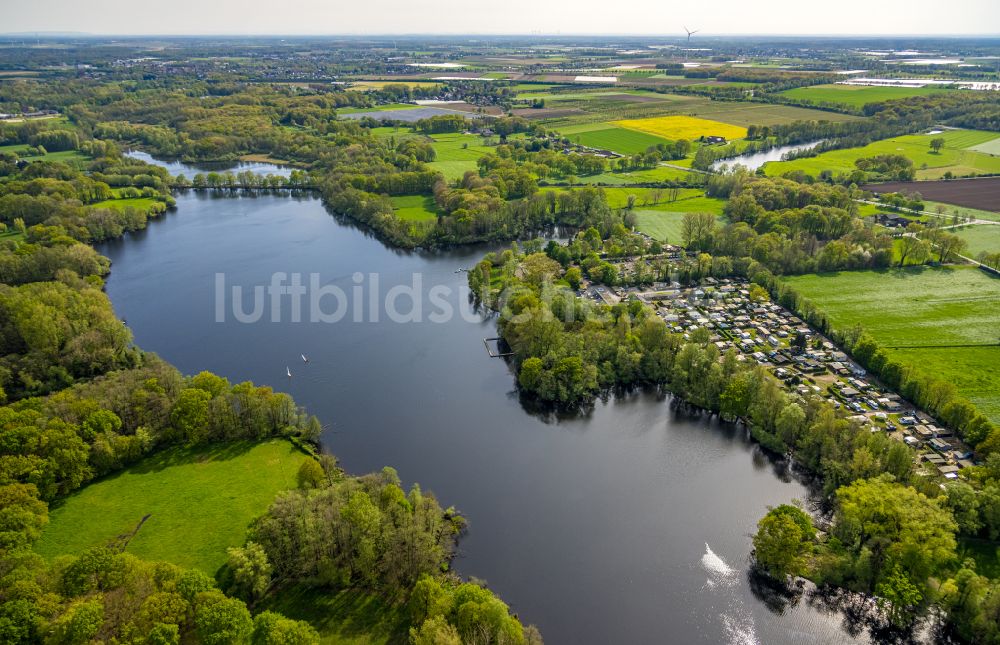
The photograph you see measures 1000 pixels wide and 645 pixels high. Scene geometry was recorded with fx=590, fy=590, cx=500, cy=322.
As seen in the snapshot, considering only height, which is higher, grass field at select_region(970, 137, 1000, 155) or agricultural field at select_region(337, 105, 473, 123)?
agricultural field at select_region(337, 105, 473, 123)

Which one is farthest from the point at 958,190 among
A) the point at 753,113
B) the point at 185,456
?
the point at 185,456

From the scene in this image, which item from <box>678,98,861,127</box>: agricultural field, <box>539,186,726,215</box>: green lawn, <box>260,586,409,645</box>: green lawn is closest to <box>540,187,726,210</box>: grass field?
<box>539,186,726,215</box>: green lawn

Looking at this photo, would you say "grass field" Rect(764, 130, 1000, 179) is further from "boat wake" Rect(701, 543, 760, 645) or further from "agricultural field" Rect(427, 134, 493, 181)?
"boat wake" Rect(701, 543, 760, 645)

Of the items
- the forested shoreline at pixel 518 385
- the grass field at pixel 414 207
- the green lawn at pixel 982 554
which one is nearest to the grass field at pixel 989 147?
the forested shoreline at pixel 518 385

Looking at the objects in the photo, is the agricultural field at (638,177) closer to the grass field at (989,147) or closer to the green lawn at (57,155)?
the grass field at (989,147)

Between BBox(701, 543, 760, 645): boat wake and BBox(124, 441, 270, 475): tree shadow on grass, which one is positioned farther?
BBox(124, 441, 270, 475): tree shadow on grass

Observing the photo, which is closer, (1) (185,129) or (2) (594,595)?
(2) (594,595)

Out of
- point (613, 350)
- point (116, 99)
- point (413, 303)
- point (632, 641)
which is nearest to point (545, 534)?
point (632, 641)

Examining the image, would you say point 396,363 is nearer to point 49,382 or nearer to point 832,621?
point 49,382
